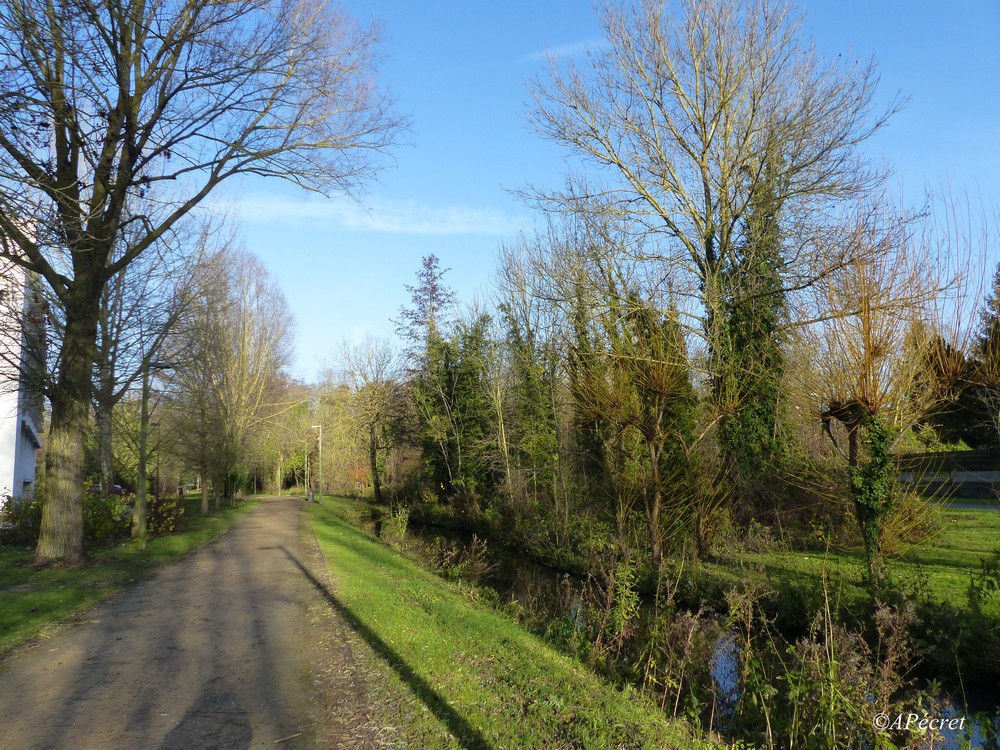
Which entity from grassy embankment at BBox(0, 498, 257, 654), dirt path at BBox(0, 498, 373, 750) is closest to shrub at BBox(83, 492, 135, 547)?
grassy embankment at BBox(0, 498, 257, 654)

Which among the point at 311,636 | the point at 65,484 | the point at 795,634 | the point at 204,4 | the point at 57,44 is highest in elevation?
the point at 204,4

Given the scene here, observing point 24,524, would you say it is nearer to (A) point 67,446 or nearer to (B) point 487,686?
(A) point 67,446

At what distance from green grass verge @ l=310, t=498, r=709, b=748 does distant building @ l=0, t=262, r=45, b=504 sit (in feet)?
22.4

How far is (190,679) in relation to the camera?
6984 mm

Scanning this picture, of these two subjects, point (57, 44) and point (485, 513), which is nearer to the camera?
point (57, 44)

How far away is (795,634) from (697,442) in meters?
5.17

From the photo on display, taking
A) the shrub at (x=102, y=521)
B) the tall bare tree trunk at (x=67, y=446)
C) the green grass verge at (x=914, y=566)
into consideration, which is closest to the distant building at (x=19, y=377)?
the tall bare tree trunk at (x=67, y=446)

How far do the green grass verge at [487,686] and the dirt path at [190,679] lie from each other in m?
0.50

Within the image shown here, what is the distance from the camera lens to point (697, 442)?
1573cm

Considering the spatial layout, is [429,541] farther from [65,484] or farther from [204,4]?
[204,4]

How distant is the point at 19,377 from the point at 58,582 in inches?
197

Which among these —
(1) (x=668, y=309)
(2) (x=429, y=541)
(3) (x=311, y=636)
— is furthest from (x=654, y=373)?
(2) (x=429, y=541)

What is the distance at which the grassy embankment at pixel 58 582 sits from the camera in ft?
30.4

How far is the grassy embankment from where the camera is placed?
9.28 metres
